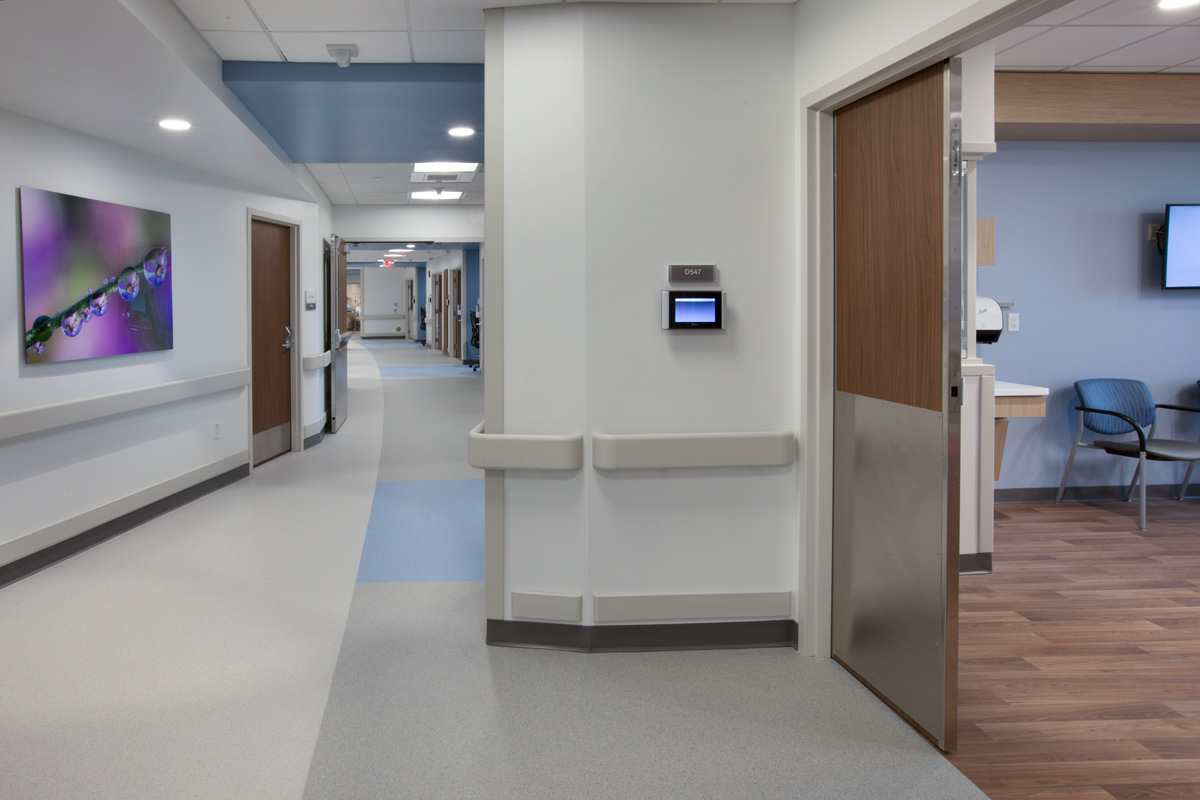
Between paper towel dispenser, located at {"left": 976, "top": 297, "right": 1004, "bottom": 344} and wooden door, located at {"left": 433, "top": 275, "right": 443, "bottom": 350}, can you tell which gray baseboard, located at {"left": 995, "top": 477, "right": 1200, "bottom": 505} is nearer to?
paper towel dispenser, located at {"left": 976, "top": 297, "right": 1004, "bottom": 344}

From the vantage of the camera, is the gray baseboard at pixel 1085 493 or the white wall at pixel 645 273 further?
the gray baseboard at pixel 1085 493

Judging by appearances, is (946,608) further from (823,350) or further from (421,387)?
(421,387)

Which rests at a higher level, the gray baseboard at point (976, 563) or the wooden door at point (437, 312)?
the wooden door at point (437, 312)

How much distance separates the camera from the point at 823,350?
9.52ft

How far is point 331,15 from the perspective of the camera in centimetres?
321

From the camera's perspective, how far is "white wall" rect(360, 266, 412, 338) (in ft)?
96.8

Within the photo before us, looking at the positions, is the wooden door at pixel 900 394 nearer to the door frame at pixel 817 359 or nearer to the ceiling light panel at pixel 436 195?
the door frame at pixel 817 359

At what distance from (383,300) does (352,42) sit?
27.3 meters

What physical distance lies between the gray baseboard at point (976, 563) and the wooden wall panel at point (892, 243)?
1608 mm

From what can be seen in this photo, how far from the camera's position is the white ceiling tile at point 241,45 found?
3473 mm

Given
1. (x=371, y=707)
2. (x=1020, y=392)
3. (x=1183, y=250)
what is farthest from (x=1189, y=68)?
(x=371, y=707)

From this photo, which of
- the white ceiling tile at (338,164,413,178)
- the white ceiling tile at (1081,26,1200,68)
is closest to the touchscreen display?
the white ceiling tile at (1081,26,1200,68)

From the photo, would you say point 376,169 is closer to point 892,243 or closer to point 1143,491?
point 892,243

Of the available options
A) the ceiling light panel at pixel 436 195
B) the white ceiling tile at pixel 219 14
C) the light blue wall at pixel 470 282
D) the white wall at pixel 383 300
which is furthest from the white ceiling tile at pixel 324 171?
the white wall at pixel 383 300
